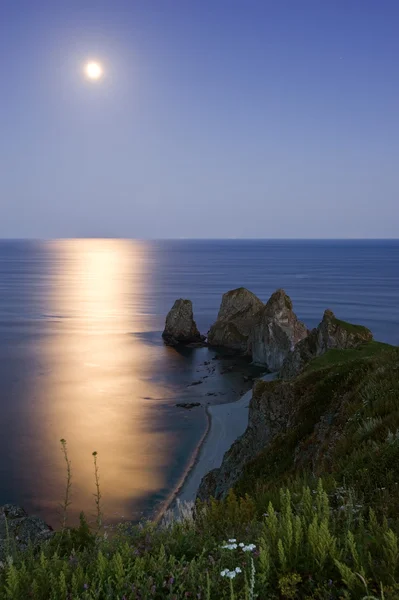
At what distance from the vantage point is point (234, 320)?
78.8 meters

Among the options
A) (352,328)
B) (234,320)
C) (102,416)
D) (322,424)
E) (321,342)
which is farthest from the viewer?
(234,320)

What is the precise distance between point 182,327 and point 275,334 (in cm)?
2028

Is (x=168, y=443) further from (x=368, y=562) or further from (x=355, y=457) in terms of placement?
(x=368, y=562)

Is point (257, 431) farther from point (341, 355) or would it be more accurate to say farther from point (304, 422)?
point (341, 355)

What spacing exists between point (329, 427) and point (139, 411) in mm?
35877

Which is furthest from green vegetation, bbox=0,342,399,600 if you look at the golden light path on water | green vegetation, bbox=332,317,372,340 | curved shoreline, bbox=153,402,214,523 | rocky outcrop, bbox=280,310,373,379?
green vegetation, bbox=332,317,372,340

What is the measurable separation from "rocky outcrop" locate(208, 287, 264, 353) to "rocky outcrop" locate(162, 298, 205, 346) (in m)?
3.35

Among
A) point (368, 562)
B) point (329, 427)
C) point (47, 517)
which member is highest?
point (368, 562)

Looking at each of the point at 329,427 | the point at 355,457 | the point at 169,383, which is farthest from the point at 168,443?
the point at 355,457

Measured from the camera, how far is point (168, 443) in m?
40.9

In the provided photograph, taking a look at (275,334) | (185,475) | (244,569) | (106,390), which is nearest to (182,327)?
(275,334)

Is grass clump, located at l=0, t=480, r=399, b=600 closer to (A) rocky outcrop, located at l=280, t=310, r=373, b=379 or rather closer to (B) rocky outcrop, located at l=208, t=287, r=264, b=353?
(A) rocky outcrop, located at l=280, t=310, r=373, b=379

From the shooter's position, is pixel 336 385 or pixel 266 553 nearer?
pixel 266 553

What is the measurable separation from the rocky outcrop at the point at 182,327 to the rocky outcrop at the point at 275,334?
14.6 metres
